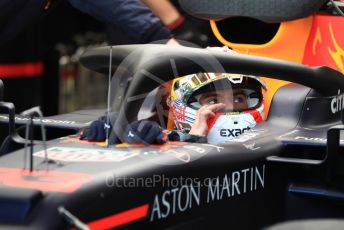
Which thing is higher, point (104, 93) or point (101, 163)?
point (101, 163)

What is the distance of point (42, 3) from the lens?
4.05 metres

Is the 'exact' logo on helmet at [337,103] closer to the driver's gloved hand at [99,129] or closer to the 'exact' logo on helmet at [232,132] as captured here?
A: the 'exact' logo on helmet at [232,132]

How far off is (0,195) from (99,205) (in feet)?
0.86

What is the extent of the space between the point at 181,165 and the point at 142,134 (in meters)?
0.16

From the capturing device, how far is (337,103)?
3.25 meters

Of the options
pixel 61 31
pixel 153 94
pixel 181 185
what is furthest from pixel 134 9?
pixel 61 31

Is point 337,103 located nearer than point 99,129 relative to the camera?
No

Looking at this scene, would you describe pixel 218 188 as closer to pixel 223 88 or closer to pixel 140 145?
pixel 140 145

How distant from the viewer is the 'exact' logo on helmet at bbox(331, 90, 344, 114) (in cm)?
322
